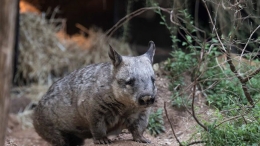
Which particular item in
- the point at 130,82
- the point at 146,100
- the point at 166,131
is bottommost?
the point at 166,131

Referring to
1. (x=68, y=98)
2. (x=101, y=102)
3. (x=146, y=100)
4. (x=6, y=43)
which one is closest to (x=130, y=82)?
(x=146, y=100)

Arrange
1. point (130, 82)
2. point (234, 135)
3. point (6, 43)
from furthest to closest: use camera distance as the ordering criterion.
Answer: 1. point (130, 82)
2. point (234, 135)
3. point (6, 43)

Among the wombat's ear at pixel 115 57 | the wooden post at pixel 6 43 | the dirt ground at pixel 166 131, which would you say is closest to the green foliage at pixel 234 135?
the dirt ground at pixel 166 131

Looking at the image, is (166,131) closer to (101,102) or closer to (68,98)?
(68,98)

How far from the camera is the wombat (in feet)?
19.5

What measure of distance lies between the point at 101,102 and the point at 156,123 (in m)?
1.73

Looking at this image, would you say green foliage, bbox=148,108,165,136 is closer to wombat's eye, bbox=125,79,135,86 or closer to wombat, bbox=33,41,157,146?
wombat, bbox=33,41,157,146

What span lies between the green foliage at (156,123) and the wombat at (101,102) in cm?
106

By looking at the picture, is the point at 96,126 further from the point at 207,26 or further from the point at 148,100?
the point at 207,26

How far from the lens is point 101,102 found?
6.21 m

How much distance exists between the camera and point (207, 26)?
382 inches

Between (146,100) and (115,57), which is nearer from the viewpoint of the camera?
(146,100)

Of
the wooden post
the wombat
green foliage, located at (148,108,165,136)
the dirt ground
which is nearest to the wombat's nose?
the wombat

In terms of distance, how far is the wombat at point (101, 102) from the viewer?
596 centimetres
